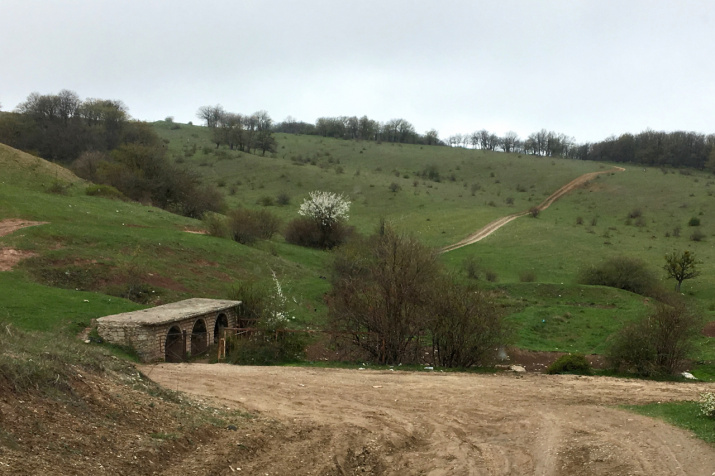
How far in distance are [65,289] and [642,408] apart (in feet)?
75.1

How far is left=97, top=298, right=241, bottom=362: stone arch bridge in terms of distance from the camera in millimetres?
19078

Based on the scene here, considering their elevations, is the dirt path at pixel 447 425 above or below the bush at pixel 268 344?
above

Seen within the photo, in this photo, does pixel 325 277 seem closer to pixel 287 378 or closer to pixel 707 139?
pixel 287 378

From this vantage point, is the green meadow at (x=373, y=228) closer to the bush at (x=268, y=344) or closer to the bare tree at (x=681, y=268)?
the bare tree at (x=681, y=268)

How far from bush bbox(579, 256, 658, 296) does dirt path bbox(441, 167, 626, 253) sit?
1394 cm

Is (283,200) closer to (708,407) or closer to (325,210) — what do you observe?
(325,210)

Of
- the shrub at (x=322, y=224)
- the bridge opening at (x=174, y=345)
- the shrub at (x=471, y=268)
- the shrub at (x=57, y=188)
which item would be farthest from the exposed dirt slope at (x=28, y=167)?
the shrub at (x=471, y=268)

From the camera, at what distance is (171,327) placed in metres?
A: 20.4

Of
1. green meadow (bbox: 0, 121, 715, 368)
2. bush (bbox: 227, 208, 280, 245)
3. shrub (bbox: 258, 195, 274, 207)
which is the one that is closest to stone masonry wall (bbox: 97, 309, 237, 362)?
green meadow (bbox: 0, 121, 715, 368)

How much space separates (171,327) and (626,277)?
3306 centimetres

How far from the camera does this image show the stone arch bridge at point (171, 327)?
62.6 ft

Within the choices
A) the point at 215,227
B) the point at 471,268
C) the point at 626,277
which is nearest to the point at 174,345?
the point at 215,227

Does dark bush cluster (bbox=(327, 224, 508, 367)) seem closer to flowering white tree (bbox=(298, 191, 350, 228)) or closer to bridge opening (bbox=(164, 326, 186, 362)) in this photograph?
bridge opening (bbox=(164, 326, 186, 362))

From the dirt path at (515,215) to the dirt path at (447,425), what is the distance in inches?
1444
